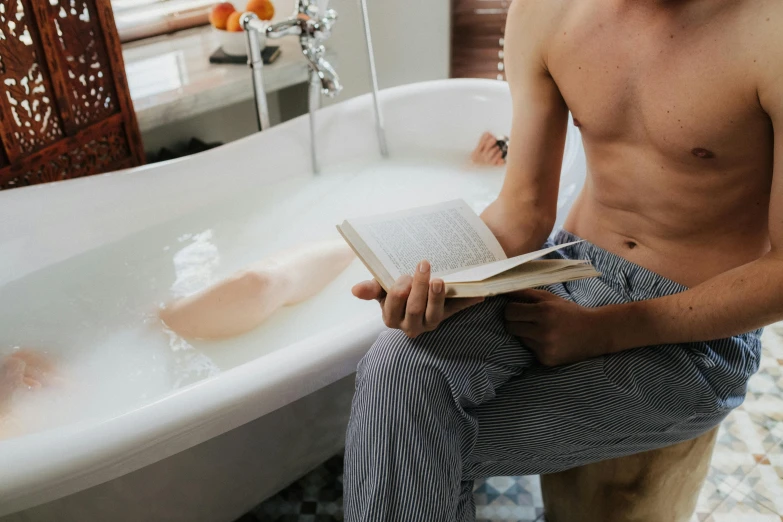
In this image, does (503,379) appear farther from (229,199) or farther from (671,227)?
(229,199)

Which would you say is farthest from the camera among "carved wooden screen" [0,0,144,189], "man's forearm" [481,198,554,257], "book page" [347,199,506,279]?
"carved wooden screen" [0,0,144,189]

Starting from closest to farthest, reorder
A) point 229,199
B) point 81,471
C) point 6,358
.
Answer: point 81,471 < point 6,358 < point 229,199

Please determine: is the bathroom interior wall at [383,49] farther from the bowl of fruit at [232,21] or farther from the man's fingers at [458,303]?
the man's fingers at [458,303]

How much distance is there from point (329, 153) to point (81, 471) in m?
1.45

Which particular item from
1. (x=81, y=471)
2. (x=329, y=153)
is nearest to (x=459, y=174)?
(x=329, y=153)

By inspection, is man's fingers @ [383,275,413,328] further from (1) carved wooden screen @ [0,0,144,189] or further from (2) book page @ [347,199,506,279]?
(1) carved wooden screen @ [0,0,144,189]

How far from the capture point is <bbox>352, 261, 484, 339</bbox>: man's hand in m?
0.83

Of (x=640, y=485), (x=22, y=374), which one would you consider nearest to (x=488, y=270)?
(x=640, y=485)

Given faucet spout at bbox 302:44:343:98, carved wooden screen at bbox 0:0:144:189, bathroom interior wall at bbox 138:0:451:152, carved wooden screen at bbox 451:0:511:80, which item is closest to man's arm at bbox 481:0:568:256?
faucet spout at bbox 302:44:343:98

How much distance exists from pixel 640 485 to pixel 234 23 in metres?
1.81

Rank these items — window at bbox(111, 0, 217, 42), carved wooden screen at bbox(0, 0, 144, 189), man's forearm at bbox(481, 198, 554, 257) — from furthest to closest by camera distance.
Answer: window at bbox(111, 0, 217, 42), carved wooden screen at bbox(0, 0, 144, 189), man's forearm at bbox(481, 198, 554, 257)

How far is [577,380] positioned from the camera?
0.95 meters

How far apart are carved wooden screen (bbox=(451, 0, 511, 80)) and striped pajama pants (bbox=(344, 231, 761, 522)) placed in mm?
1822

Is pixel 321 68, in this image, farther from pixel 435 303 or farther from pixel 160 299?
pixel 435 303
